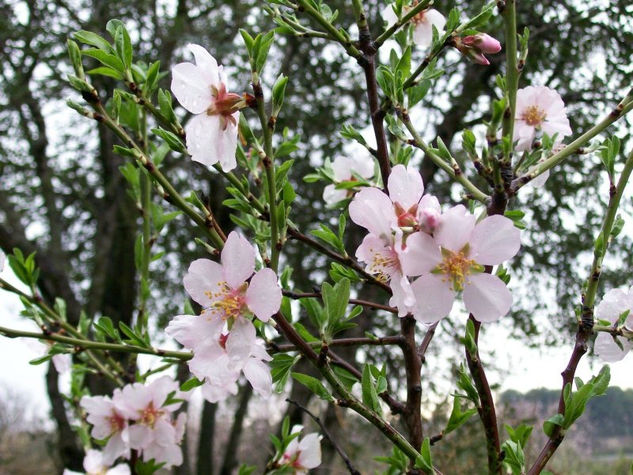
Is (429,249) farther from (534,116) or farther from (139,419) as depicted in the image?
(139,419)

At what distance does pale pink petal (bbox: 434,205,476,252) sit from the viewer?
736mm

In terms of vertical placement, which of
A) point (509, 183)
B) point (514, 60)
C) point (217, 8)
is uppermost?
point (217, 8)

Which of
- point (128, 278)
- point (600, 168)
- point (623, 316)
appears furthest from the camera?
point (128, 278)

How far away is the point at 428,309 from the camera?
2.66ft

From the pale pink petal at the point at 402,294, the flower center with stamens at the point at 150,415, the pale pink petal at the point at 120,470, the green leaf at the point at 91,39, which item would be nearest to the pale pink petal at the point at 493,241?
the pale pink petal at the point at 402,294

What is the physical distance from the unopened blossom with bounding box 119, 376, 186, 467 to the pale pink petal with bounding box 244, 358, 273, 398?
0.65m

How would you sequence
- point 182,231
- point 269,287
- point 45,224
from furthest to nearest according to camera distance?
point 45,224 → point 182,231 → point 269,287

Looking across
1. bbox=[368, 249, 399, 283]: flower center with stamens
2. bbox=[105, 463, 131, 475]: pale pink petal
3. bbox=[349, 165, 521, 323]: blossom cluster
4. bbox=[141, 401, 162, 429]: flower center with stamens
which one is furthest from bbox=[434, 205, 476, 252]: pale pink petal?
bbox=[105, 463, 131, 475]: pale pink petal

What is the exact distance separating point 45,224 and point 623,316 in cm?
688

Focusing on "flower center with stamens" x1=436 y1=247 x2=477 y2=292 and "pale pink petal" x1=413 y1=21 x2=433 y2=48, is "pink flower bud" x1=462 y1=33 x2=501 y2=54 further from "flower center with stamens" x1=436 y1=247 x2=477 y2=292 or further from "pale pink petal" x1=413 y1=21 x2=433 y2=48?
"flower center with stamens" x1=436 y1=247 x2=477 y2=292

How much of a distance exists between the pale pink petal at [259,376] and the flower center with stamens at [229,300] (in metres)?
0.09

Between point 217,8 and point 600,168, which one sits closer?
point 600,168

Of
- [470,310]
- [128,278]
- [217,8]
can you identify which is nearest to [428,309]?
[470,310]

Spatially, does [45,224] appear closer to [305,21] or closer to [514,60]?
[305,21]
